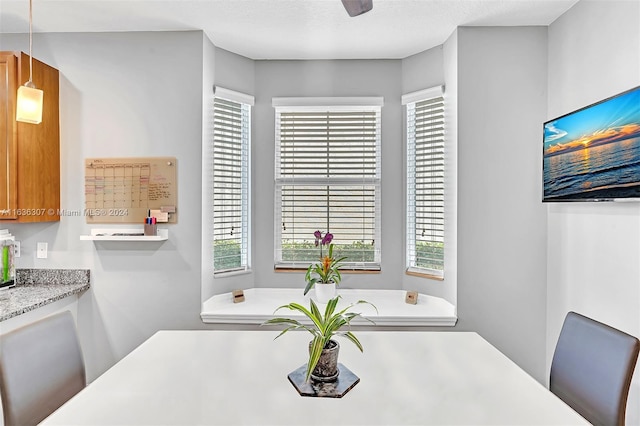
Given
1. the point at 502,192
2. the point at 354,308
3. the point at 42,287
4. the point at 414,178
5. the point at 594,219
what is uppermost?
the point at 414,178

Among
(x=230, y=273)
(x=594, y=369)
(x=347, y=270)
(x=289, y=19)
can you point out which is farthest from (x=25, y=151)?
(x=594, y=369)

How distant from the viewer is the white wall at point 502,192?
93.4 inches

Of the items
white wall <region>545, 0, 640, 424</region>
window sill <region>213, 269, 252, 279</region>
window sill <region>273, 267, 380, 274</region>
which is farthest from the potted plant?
white wall <region>545, 0, 640, 424</region>

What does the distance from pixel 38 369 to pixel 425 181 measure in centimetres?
244

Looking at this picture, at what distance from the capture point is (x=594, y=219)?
197 centimetres

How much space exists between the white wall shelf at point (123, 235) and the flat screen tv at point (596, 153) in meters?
2.45

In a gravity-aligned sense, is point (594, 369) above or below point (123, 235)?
below

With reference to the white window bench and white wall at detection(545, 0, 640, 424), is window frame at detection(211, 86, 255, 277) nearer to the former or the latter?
A: the white window bench

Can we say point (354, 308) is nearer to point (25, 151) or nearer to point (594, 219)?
point (594, 219)

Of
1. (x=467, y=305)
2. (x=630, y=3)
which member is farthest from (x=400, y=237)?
(x=630, y=3)

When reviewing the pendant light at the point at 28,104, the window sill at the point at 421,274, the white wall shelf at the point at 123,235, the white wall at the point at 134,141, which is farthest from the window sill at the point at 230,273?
the pendant light at the point at 28,104

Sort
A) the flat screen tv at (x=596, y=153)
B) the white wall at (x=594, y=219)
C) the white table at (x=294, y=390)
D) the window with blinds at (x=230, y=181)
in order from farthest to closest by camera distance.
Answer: the window with blinds at (x=230, y=181) → the white wall at (x=594, y=219) → the flat screen tv at (x=596, y=153) → the white table at (x=294, y=390)

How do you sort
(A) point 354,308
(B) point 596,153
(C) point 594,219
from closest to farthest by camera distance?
1. (B) point 596,153
2. (C) point 594,219
3. (A) point 354,308

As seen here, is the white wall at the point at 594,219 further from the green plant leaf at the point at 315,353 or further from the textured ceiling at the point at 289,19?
the green plant leaf at the point at 315,353
